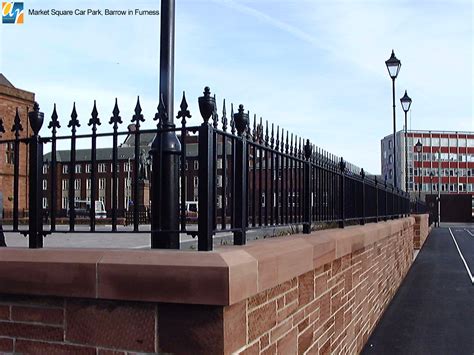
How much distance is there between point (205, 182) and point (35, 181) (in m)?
1.33

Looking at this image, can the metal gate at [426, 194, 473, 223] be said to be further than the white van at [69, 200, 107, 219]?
Yes

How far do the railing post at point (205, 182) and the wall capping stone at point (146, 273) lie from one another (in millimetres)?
132

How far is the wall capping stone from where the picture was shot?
2.52m

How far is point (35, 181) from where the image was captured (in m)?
3.56

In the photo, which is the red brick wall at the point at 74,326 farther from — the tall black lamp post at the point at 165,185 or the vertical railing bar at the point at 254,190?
the vertical railing bar at the point at 254,190

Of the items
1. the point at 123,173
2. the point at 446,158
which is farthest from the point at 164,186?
the point at 446,158

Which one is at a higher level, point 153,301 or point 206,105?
point 206,105

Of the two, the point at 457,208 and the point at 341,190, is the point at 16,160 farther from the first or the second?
the point at 457,208

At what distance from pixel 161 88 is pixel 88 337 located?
1.69 m

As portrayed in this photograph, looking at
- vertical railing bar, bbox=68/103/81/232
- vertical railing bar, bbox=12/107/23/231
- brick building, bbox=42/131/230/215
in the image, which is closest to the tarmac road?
vertical railing bar, bbox=68/103/81/232

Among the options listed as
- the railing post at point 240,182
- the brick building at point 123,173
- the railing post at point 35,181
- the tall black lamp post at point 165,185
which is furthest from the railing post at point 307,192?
the railing post at point 35,181

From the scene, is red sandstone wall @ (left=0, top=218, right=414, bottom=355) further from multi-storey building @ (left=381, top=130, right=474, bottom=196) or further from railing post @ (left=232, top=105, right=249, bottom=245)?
multi-storey building @ (left=381, top=130, right=474, bottom=196)

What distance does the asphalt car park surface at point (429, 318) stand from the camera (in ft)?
22.2

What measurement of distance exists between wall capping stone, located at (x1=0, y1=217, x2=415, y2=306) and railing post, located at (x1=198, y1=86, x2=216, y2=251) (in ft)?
0.43
